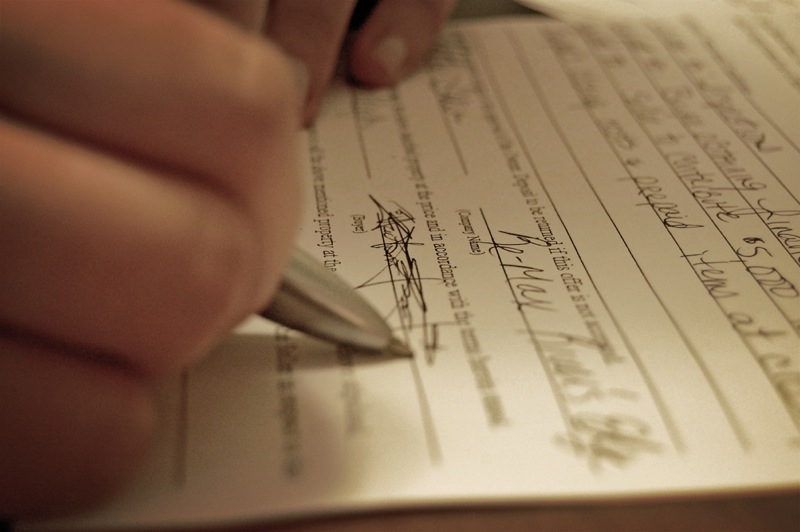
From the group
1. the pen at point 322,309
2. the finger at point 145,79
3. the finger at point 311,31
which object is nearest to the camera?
the finger at point 145,79

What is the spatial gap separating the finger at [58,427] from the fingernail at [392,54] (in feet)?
1.25

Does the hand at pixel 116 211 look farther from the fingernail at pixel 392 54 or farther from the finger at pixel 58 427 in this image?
the fingernail at pixel 392 54

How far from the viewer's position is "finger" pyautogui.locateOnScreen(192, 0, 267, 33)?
26cm

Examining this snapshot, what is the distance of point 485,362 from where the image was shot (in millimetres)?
355

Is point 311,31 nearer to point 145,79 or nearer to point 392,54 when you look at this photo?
point 392,54

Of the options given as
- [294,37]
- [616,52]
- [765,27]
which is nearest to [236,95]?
[294,37]

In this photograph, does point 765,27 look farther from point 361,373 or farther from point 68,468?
point 68,468

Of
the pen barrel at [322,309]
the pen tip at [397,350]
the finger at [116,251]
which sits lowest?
the pen tip at [397,350]

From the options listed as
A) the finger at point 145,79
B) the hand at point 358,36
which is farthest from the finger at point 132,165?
the hand at point 358,36

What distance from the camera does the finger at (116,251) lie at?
9.1 inches

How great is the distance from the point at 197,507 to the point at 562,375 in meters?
0.17

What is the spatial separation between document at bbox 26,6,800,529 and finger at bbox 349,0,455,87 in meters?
0.02
